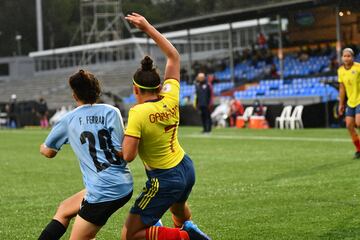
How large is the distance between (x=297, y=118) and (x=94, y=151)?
80.3 feet

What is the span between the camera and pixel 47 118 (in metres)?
45.8

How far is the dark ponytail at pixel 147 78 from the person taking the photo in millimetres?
6500

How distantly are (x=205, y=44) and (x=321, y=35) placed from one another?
2236cm

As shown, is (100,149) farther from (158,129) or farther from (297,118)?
(297,118)

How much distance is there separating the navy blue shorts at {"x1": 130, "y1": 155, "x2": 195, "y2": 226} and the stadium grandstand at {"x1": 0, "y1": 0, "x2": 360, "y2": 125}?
571 inches

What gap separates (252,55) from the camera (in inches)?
1795

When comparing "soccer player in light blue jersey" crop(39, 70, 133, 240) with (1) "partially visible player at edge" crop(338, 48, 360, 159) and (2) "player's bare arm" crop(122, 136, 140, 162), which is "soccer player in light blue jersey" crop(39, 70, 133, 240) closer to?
(2) "player's bare arm" crop(122, 136, 140, 162)

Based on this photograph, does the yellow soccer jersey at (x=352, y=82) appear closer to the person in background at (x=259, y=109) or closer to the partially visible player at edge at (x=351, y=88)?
the partially visible player at edge at (x=351, y=88)

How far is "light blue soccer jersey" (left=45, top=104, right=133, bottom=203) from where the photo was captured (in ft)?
21.0

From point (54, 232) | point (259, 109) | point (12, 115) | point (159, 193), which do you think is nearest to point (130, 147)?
point (159, 193)

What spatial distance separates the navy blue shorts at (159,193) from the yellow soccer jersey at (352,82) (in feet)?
29.8

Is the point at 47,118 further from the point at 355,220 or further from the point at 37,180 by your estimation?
the point at 355,220

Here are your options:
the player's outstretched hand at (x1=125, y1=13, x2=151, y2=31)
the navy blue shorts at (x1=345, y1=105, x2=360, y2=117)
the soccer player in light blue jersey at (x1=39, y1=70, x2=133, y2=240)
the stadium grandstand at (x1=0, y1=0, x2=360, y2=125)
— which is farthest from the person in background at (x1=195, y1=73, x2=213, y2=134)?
the soccer player in light blue jersey at (x1=39, y1=70, x2=133, y2=240)

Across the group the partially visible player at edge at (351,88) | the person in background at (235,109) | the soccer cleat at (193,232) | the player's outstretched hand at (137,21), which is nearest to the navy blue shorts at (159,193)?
the soccer cleat at (193,232)
